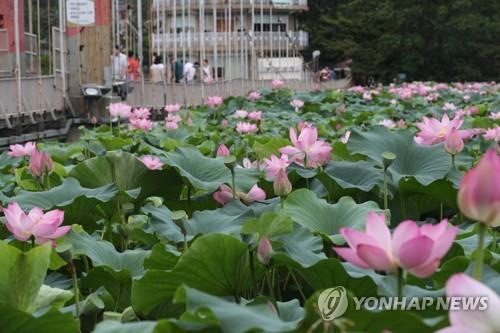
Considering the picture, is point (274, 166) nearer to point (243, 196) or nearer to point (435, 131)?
point (243, 196)

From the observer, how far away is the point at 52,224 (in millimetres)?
1140

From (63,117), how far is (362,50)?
871 inches

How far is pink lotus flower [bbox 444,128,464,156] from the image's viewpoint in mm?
1773

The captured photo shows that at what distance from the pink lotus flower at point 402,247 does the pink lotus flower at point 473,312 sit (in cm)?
11

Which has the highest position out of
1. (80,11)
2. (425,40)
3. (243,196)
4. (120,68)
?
(425,40)

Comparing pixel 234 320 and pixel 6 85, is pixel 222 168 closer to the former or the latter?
pixel 234 320

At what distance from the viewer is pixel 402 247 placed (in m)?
0.72

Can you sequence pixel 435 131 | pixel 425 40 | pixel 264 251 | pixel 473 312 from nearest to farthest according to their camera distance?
pixel 473 312
pixel 264 251
pixel 435 131
pixel 425 40

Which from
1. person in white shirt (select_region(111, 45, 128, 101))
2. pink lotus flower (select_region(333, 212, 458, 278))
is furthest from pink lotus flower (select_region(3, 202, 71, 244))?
person in white shirt (select_region(111, 45, 128, 101))

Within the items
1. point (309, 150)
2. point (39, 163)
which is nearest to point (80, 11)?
point (39, 163)

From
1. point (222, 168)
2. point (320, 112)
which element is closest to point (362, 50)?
point (320, 112)

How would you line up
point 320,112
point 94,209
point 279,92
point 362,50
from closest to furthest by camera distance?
point 94,209, point 320,112, point 279,92, point 362,50

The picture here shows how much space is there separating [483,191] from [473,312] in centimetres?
13

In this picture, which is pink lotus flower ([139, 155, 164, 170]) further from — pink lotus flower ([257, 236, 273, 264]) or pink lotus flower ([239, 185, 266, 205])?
pink lotus flower ([257, 236, 273, 264])
